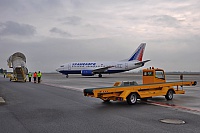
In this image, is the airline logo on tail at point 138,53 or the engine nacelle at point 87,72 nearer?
the engine nacelle at point 87,72

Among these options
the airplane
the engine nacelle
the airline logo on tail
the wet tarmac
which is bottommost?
the wet tarmac

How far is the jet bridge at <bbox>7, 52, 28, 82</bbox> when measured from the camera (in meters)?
43.4

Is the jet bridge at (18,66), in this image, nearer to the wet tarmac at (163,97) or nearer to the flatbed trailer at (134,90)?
the wet tarmac at (163,97)

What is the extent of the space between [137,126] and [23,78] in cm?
3719

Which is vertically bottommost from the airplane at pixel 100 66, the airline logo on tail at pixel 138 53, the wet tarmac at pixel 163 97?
the wet tarmac at pixel 163 97

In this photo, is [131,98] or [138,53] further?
[138,53]

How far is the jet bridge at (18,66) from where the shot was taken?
4344 centimetres

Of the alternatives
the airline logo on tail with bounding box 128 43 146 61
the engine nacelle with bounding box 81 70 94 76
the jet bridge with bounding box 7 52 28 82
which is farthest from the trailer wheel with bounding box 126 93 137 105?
the airline logo on tail with bounding box 128 43 146 61

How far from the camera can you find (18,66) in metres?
44.2

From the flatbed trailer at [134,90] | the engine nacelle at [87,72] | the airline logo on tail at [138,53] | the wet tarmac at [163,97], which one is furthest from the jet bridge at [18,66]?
the flatbed trailer at [134,90]

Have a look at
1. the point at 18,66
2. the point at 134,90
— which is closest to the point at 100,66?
the point at 18,66

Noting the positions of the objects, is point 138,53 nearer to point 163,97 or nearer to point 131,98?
point 163,97

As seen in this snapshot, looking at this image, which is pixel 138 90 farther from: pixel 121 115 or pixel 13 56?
pixel 13 56

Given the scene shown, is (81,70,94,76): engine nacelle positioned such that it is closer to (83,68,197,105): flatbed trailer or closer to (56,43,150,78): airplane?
(56,43,150,78): airplane
